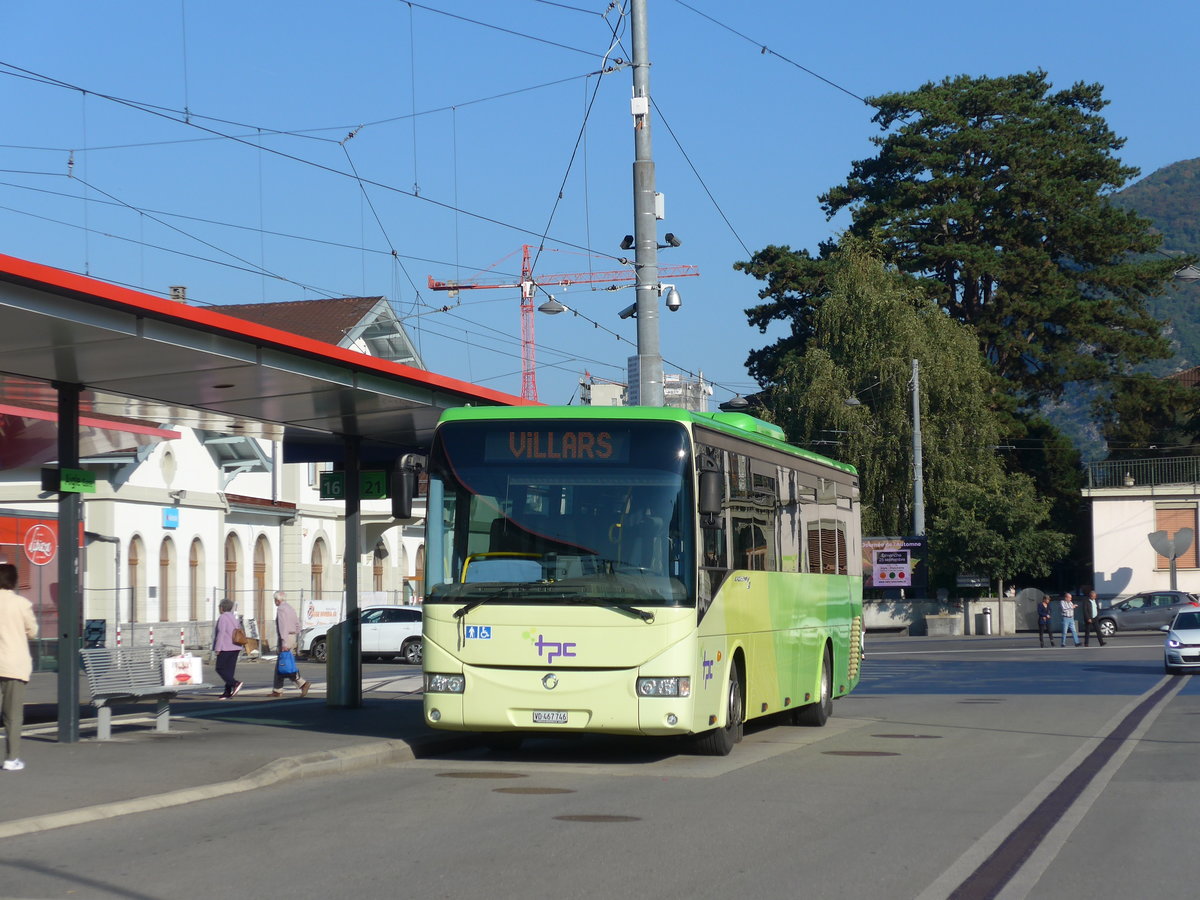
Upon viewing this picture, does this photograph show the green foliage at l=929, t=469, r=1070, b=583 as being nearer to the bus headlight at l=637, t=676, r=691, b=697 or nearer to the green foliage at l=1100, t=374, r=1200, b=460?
the green foliage at l=1100, t=374, r=1200, b=460

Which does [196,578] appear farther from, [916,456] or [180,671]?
[180,671]

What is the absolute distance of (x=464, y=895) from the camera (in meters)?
7.98

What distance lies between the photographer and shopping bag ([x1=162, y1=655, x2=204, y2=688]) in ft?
53.9

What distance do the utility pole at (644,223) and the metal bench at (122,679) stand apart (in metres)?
7.26

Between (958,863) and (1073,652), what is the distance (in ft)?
116

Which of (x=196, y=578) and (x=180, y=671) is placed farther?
(x=196, y=578)

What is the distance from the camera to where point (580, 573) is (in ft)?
45.9

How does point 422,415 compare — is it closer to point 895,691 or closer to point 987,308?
point 895,691

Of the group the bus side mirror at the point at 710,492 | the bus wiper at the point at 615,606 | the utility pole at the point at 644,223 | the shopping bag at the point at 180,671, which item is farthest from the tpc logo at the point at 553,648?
the utility pole at the point at 644,223

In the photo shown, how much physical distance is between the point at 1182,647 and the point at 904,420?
2441cm

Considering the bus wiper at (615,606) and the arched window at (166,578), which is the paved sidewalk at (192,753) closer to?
the bus wiper at (615,606)

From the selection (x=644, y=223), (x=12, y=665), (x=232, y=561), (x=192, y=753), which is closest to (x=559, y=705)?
(x=192, y=753)

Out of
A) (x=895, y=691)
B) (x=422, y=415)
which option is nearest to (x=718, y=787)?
(x=422, y=415)

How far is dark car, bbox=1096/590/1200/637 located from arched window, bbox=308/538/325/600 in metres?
26.3
